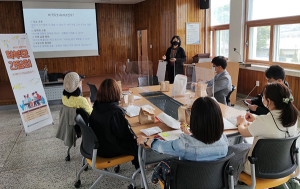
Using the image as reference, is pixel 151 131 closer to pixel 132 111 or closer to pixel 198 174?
pixel 132 111

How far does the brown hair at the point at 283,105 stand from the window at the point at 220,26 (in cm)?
503

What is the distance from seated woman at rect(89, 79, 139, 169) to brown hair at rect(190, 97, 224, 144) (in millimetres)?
923

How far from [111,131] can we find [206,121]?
1036 mm

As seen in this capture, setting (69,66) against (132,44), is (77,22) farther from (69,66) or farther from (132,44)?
(132,44)

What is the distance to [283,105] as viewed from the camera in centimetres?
166

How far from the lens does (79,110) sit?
2344 mm

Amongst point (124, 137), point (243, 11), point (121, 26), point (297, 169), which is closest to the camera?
point (297, 169)

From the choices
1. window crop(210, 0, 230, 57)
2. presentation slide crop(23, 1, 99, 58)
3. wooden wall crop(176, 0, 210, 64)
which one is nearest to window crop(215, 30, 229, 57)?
window crop(210, 0, 230, 57)

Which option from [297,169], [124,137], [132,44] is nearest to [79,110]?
[124,137]

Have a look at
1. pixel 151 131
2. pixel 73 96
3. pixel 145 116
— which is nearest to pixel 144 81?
pixel 73 96

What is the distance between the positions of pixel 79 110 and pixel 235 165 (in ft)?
4.82

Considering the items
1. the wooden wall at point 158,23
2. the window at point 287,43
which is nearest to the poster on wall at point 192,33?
the wooden wall at point 158,23

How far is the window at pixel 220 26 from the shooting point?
6344 millimetres

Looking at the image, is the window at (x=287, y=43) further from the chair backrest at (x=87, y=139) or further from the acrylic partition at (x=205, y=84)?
the chair backrest at (x=87, y=139)
